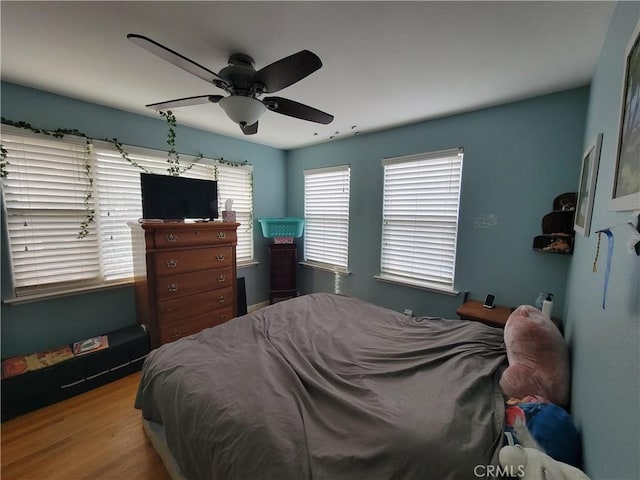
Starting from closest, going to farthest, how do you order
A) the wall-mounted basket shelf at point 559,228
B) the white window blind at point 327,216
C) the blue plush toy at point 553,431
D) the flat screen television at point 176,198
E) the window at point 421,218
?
1. the blue plush toy at point 553,431
2. the wall-mounted basket shelf at point 559,228
3. the flat screen television at point 176,198
4. the window at point 421,218
5. the white window blind at point 327,216

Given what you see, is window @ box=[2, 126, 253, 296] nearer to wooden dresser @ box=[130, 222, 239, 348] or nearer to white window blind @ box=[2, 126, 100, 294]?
white window blind @ box=[2, 126, 100, 294]

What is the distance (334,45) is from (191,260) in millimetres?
2265

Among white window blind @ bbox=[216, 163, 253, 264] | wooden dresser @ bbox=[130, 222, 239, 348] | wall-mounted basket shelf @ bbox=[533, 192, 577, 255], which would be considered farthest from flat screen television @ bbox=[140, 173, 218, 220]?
wall-mounted basket shelf @ bbox=[533, 192, 577, 255]

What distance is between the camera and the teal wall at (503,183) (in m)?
2.12

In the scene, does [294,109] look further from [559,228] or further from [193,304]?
[559,228]

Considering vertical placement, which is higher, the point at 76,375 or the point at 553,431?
the point at 553,431

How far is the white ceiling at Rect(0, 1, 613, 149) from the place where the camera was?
1.30 metres

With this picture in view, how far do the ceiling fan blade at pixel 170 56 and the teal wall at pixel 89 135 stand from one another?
1624 millimetres

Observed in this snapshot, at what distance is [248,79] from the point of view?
1.53m

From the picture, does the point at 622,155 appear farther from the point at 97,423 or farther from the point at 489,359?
the point at 97,423

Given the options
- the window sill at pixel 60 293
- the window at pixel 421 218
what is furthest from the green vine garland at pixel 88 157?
the window at pixel 421 218

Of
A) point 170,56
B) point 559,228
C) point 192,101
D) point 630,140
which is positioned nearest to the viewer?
point 630,140

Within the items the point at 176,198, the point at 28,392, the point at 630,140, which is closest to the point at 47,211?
the point at 176,198

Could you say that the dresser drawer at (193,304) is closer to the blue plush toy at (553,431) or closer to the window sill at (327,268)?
the window sill at (327,268)
